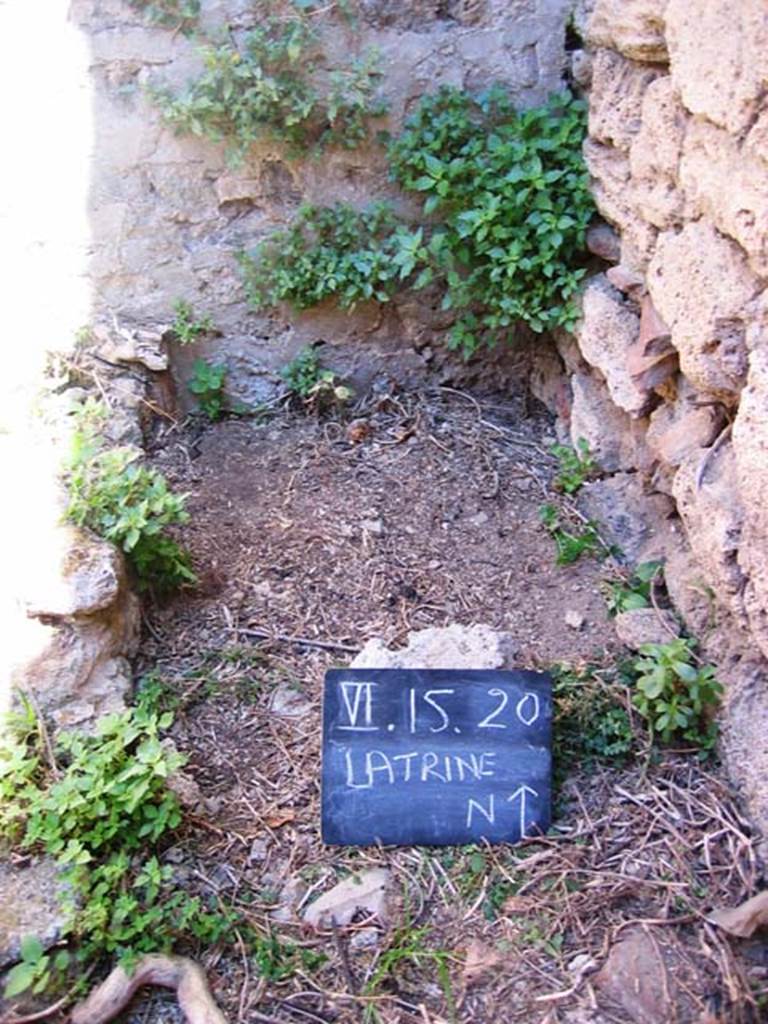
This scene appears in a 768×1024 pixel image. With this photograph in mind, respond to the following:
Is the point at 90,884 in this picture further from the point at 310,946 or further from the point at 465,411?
the point at 465,411

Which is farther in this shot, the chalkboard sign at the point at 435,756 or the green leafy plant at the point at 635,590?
the green leafy plant at the point at 635,590

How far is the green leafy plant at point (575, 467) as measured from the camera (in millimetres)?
2771

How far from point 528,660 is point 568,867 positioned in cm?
48

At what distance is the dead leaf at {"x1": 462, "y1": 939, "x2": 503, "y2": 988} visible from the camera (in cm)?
183

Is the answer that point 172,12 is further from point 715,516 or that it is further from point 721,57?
point 715,516

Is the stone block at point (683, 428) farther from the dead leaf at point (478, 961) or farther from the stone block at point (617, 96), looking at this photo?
the dead leaf at point (478, 961)

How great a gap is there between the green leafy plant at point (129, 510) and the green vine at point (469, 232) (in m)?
0.78

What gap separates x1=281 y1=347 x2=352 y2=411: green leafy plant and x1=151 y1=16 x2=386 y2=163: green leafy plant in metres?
0.57

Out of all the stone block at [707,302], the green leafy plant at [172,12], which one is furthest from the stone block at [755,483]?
the green leafy plant at [172,12]

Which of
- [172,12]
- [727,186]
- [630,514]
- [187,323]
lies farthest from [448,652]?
[172,12]

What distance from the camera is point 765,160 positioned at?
1874 mm

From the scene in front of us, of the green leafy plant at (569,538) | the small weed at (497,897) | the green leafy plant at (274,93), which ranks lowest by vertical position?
the small weed at (497,897)

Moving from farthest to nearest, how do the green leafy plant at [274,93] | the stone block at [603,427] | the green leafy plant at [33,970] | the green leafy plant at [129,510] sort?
1. the green leafy plant at [274,93]
2. the stone block at [603,427]
3. the green leafy plant at [129,510]
4. the green leafy plant at [33,970]

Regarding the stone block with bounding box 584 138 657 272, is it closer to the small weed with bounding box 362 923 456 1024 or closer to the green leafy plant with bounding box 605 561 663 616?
the green leafy plant with bounding box 605 561 663 616
